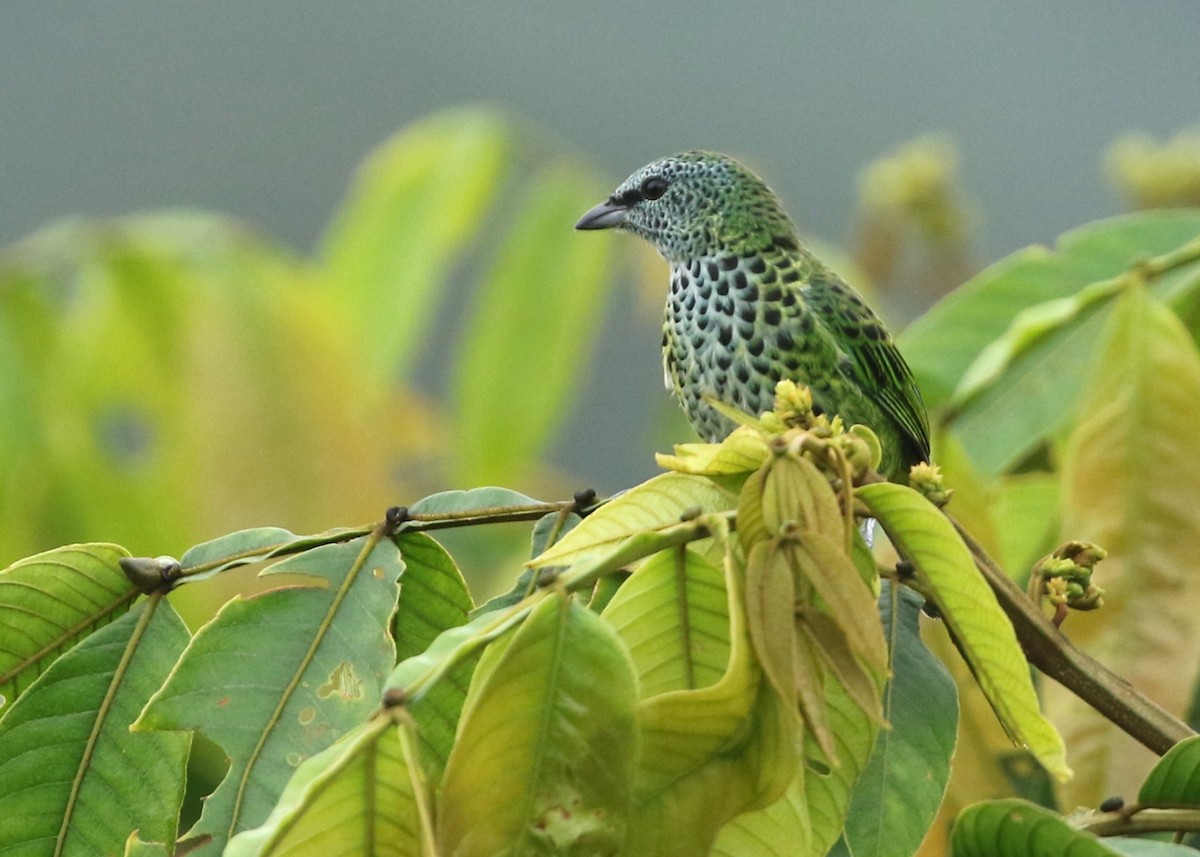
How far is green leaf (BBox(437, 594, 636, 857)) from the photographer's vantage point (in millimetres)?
1032

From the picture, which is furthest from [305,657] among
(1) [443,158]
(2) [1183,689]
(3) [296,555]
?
(1) [443,158]

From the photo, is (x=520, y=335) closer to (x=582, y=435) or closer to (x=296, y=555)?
(x=296, y=555)

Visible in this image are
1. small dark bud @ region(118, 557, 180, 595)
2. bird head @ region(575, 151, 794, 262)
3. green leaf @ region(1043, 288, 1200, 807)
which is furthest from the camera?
bird head @ region(575, 151, 794, 262)

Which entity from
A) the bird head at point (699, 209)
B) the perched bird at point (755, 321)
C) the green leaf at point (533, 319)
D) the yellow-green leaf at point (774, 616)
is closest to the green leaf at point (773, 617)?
the yellow-green leaf at point (774, 616)

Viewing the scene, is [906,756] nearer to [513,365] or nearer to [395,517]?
[395,517]

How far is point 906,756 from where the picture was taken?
133cm

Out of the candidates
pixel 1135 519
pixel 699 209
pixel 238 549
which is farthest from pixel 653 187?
pixel 238 549

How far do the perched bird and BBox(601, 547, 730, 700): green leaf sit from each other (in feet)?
3.49

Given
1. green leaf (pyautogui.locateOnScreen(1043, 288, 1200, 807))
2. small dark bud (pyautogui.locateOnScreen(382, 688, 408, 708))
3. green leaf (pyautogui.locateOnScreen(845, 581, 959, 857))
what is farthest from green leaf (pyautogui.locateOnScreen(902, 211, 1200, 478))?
small dark bud (pyautogui.locateOnScreen(382, 688, 408, 708))

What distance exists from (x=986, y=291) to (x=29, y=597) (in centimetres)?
155

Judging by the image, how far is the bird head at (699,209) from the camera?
8.46 feet

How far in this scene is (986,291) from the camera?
8.00ft

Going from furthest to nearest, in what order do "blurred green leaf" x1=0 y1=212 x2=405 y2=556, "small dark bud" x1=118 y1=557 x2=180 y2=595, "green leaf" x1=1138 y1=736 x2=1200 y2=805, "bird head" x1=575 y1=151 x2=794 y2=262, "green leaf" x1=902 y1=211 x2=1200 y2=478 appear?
"blurred green leaf" x1=0 y1=212 x2=405 y2=556 → "bird head" x1=575 y1=151 x2=794 y2=262 → "green leaf" x1=902 y1=211 x2=1200 y2=478 → "small dark bud" x1=118 y1=557 x2=180 y2=595 → "green leaf" x1=1138 y1=736 x2=1200 y2=805

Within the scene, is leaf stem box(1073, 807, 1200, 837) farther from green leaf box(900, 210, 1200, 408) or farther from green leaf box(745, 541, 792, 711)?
green leaf box(900, 210, 1200, 408)
